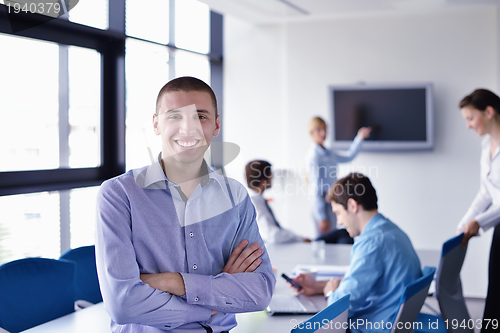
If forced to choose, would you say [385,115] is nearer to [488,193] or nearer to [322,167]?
[322,167]

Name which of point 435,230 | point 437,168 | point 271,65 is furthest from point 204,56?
point 435,230

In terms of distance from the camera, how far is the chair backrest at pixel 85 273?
232cm

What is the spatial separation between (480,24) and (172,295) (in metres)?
4.66

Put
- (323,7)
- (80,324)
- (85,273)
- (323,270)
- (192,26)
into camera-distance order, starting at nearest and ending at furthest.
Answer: (80,324) < (85,273) < (323,270) < (192,26) < (323,7)

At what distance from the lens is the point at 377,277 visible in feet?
6.43

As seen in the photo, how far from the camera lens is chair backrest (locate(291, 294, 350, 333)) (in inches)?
52.2

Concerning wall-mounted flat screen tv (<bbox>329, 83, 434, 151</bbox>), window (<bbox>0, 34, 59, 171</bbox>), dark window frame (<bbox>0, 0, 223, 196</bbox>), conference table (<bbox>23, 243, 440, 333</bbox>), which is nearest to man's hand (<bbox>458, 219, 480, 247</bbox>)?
conference table (<bbox>23, 243, 440, 333</bbox>)

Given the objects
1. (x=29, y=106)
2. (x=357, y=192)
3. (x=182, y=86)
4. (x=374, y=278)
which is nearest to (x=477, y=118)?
(x=357, y=192)

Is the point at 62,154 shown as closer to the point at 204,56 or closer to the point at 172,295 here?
the point at 204,56

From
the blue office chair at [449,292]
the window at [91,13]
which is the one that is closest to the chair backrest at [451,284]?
the blue office chair at [449,292]

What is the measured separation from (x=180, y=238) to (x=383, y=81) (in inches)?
161

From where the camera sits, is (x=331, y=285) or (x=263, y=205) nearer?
(x=331, y=285)

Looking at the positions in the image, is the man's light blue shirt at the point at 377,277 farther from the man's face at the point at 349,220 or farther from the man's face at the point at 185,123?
the man's face at the point at 185,123

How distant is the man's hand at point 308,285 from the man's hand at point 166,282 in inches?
36.9
